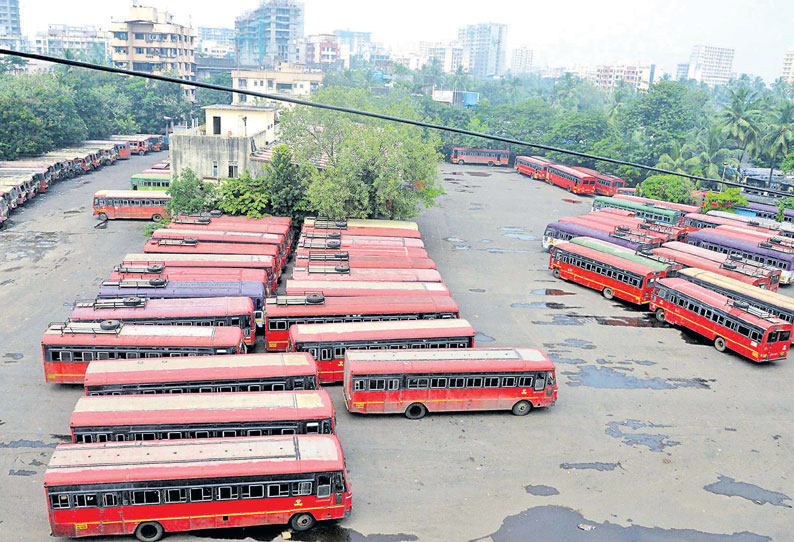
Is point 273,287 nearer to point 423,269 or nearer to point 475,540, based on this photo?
point 423,269

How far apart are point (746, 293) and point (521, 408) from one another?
44.3ft

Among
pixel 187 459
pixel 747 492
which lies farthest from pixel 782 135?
pixel 187 459

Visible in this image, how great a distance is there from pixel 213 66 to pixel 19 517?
401 ft

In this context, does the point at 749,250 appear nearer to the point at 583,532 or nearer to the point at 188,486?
the point at 583,532

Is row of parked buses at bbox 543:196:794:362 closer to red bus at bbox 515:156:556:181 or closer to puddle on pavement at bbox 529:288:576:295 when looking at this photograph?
puddle on pavement at bbox 529:288:576:295

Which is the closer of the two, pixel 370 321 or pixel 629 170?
pixel 370 321

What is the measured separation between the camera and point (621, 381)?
21641 millimetres

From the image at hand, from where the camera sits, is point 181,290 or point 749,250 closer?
point 181,290

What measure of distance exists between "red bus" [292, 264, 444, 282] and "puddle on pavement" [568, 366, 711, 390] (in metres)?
6.88

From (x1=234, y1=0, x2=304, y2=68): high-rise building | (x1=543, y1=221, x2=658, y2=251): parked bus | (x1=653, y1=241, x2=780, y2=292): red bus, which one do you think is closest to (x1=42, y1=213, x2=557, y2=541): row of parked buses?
(x1=543, y1=221, x2=658, y2=251): parked bus

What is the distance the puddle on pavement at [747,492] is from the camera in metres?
15.6

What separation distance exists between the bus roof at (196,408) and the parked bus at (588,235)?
23078 millimetres

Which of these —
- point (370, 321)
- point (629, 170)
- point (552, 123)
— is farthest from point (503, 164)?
point (370, 321)

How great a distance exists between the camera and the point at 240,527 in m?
13.9
